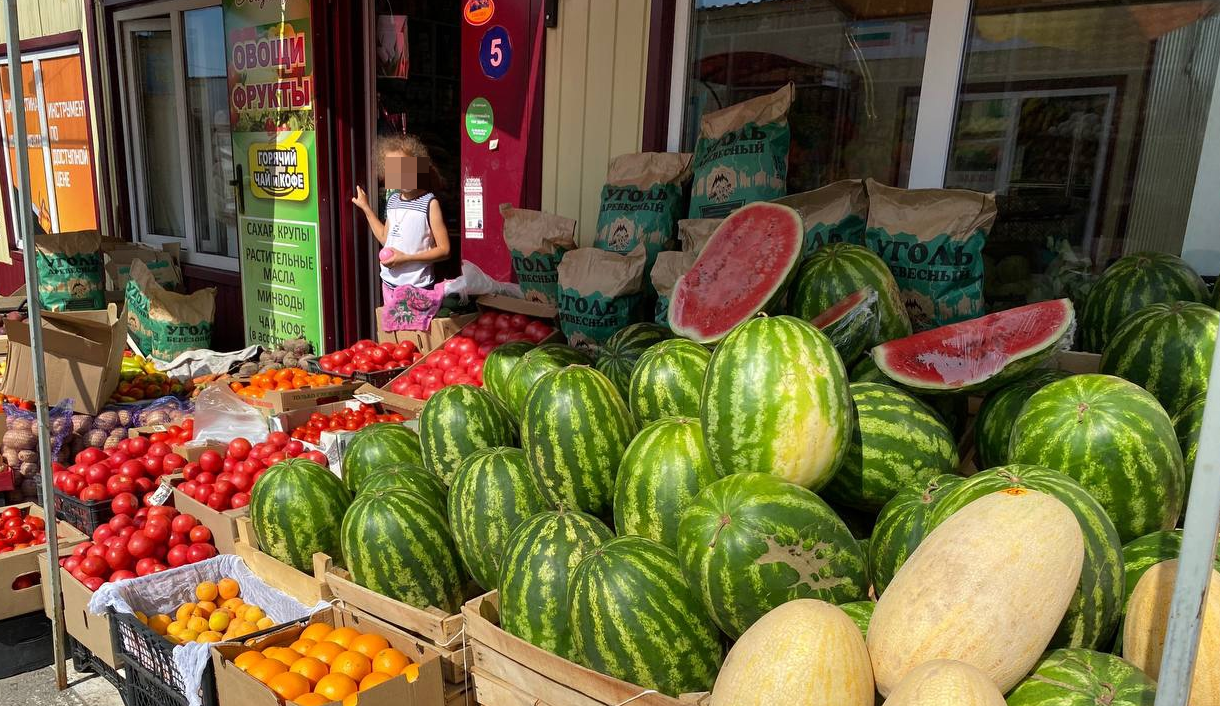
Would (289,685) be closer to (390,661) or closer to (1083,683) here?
(390,661)

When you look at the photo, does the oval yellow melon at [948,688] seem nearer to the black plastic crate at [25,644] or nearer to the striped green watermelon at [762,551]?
the striped green watermelon at [762,551]

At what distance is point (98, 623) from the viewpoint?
276 cm

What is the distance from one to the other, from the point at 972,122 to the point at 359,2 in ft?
14.3

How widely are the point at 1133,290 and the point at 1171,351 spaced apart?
53cm

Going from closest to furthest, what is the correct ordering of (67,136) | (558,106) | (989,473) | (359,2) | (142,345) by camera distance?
(989,473) < (558,106) < (359,2) < (142,345) < (67,136)

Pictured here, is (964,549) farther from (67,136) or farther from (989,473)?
(67,136)

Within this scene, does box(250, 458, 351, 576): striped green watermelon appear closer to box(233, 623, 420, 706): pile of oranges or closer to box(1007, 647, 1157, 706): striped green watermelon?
box(233, 623, 420, 706): pile of oranges

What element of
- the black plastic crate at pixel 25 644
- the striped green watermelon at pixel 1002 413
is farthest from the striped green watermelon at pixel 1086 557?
the black plastic crate at pixel 25 644

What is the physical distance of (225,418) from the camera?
13.9ft

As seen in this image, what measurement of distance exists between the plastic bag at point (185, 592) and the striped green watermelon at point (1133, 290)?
2584mm

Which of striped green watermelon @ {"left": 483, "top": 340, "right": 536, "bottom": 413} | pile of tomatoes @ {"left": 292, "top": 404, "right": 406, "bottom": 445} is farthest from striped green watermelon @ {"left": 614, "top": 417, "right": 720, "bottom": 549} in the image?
pile of tomatoes @ {"left": 292, "top": 404, "right": 406, "bottom": 445}

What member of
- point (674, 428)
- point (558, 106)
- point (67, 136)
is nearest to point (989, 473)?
point (674, 428)

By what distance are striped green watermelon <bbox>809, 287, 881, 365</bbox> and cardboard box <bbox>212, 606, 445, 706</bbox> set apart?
135cm

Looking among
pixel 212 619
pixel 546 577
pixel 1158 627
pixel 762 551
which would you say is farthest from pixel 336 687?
pixel 1158 627
